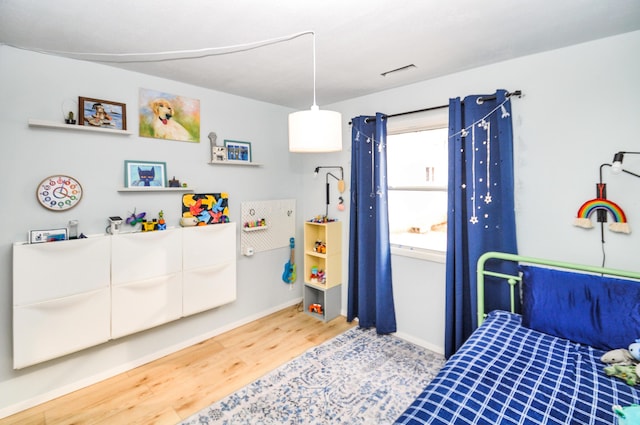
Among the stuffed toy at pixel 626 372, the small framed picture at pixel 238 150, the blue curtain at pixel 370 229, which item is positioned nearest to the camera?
the stuffed toy at pixel 626 372

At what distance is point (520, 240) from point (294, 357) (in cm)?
200

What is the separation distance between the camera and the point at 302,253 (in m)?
3.87

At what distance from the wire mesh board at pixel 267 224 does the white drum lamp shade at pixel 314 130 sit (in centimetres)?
176

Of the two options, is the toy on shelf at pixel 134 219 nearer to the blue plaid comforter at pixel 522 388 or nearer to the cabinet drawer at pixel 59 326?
the cabinet drawer at pixel 59 326

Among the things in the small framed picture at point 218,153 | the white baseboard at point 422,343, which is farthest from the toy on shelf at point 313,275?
the small framed picture at point 218,153

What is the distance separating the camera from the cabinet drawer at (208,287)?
274cm

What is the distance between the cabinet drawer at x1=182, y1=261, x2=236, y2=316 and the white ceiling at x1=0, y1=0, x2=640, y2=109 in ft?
5.61

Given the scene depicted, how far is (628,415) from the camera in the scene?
1.07m

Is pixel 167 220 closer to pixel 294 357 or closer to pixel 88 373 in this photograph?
pixel 88 373

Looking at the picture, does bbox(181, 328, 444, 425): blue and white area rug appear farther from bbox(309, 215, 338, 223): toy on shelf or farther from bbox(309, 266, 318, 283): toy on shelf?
bbox(309, 215, 338, 223): toy on shelf

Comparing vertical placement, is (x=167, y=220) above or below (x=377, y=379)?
above

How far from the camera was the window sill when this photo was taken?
271cm

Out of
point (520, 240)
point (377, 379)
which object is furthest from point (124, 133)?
point (520, 240)

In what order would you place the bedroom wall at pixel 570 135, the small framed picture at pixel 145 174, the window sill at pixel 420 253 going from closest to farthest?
the bedroom wall at pixel 570 135
the small framed picture at pixel 145 174
the window sill at pixel 420 253
